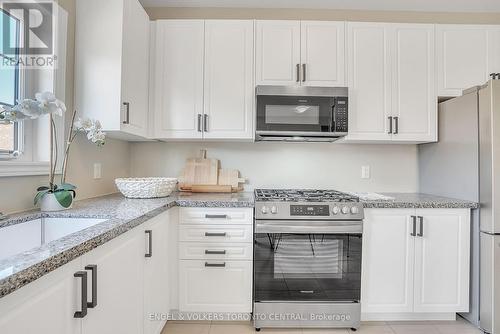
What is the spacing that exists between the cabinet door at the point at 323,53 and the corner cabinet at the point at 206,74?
44cm

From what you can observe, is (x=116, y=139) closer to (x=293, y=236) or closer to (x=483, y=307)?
(x=293, y=236)

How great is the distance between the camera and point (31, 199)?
1.56 metres

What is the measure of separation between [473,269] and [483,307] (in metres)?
0.24

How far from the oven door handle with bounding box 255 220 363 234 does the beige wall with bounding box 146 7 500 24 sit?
73.4 inches

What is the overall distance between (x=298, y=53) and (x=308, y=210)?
1.25 m

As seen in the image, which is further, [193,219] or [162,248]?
[193,219]

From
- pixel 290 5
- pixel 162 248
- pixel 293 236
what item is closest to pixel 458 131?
pixel 293 236

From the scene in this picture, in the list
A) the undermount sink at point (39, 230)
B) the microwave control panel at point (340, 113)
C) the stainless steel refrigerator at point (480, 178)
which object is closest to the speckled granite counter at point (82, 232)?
the undermount sink at point (39, 230)

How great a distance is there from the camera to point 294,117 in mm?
2246

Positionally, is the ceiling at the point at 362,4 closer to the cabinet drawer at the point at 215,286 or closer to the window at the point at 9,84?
the window at the point at 9,84

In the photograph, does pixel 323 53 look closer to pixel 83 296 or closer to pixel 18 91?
pixel 18 91

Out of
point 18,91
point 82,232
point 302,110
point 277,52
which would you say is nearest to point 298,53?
point 277,52

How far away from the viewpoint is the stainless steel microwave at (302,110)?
7.30ft

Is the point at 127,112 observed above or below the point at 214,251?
above
